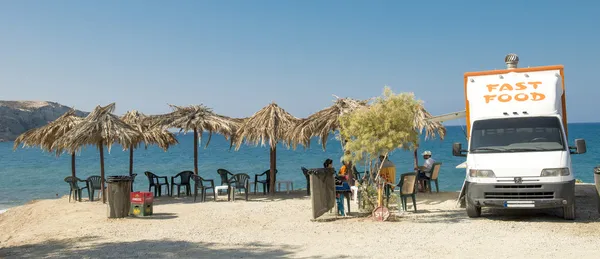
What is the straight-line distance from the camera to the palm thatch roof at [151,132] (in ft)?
54.0

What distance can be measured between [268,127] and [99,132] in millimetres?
4676

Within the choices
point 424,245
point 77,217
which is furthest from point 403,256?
point 77,217

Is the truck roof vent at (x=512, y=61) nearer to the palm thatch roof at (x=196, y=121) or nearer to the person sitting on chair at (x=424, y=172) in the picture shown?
the person sitting on chair at (x=424, y=172)

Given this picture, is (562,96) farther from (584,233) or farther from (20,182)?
(20,182)

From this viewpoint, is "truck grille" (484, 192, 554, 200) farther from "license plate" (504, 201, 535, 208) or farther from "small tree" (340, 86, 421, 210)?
"small tree" (340, 86, 421, 210)

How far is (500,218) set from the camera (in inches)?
399

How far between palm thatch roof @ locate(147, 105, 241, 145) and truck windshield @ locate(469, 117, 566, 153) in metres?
8.07

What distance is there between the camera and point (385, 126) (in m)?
10.3

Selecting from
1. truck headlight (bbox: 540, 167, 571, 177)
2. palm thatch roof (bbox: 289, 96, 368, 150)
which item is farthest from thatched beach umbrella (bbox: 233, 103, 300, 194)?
truck headlight (bbox: 540, 167, 571, 177)

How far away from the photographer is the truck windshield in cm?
978

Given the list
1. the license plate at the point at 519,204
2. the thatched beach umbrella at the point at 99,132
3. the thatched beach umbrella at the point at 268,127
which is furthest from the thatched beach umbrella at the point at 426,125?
the thatched beach umbrella at the point at 99,132

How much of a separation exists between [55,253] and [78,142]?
659 centimetres

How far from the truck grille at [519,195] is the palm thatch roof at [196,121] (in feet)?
28.4

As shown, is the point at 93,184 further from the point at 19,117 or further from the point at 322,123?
the point at 19,117
